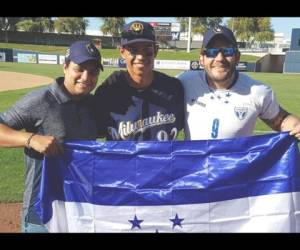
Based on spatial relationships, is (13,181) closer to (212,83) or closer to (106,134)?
(106,134)

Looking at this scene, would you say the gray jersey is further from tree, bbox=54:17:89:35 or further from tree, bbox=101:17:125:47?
tree, bbox=101:17:125:47

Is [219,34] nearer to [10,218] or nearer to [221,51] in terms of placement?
[221,51]

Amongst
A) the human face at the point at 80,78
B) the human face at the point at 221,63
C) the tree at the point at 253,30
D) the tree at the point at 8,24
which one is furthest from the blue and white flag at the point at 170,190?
the tree at the point at 253,30

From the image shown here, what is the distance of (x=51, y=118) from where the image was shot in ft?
11.7

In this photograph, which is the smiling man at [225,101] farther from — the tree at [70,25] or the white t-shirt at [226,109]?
the tree at [70,25]

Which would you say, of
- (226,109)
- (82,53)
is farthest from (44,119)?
(226,109)

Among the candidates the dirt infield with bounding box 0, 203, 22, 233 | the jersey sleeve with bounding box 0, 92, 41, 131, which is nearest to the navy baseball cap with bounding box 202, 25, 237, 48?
the jersey sleeve with bounding box 0, 92, 41, 131

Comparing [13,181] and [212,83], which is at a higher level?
[212,83]

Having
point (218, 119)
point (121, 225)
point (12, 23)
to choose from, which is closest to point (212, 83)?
point (218, 119)

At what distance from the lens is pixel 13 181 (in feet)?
24.9

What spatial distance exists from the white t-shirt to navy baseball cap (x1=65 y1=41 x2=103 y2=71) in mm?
969

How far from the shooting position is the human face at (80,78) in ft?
12.2
